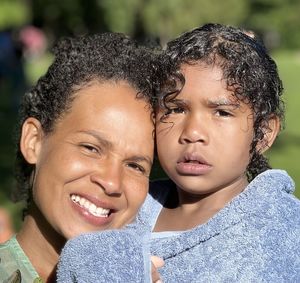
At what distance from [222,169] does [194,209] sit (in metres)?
0.18

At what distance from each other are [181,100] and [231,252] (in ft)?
1.72

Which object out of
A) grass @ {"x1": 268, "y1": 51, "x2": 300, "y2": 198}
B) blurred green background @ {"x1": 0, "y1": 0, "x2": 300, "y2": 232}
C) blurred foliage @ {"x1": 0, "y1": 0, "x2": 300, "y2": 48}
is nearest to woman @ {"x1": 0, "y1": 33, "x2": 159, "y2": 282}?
blurred green background @ {"x1": 0, "y1": 0, "x2": 300, "y2": 232}

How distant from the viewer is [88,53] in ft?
8.48

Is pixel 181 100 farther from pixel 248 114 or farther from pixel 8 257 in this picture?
pixel 8 257

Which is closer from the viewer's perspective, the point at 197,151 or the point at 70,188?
the point at 70,188

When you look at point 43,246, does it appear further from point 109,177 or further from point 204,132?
point 204,132

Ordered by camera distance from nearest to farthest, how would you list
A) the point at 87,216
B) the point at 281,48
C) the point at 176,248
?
1. the point at 87,216
2. the point at 176,248
3. the point at 281,48

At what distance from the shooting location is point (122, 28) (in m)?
28.9

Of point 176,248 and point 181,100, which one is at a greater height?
point 181,100

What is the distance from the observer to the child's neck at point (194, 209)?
266 centimetres

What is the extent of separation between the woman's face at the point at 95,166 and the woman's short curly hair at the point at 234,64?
0.71ft

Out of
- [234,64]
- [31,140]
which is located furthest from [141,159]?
[234,64]

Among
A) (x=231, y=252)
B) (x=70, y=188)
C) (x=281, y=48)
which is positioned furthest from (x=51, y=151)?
(x=281, y=48)

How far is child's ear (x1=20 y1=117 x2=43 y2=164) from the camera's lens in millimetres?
2504
